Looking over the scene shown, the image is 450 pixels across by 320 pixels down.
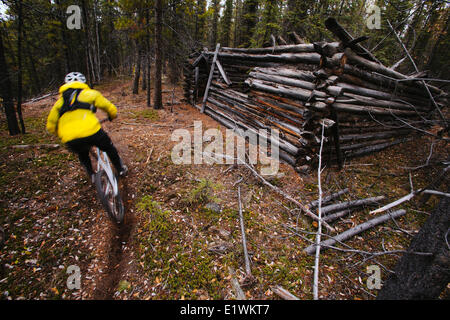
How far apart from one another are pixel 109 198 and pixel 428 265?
494 cm

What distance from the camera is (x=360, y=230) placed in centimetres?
397

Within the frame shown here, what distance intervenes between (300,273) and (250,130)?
495 cm

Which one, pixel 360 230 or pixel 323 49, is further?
pixel 323 49

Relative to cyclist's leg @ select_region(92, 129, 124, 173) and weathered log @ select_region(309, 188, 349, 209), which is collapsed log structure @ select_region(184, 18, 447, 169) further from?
cyclist's leg @ select_region(92, 129, 124, 173)

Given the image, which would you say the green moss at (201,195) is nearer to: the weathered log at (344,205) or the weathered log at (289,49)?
the weathered log at (344,205)

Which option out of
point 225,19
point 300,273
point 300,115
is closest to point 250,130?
point 300,115

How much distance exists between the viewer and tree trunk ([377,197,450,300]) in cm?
205

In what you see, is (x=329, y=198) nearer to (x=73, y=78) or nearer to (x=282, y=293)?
(x=282, y=293)

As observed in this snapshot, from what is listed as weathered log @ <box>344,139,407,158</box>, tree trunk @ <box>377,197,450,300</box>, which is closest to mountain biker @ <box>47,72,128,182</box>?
tree trunk @ <box>377,197,450,300</box>

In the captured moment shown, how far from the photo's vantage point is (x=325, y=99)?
4.70 m

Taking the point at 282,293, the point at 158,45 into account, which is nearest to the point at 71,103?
the point at 282,293

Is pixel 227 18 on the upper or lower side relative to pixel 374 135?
upper

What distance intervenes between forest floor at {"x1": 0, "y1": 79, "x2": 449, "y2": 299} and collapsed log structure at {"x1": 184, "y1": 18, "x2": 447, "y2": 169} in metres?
1.03
